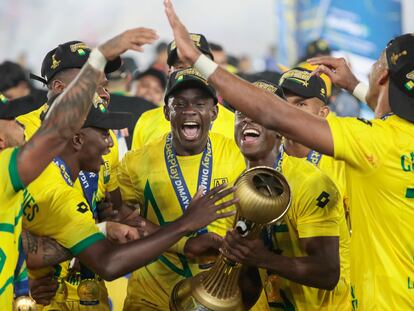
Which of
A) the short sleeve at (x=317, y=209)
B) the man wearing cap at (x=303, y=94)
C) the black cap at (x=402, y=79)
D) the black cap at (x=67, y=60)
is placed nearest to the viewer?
the black cap at (x=402, y=79)

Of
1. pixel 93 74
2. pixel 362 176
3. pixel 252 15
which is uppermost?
pixel 93 74

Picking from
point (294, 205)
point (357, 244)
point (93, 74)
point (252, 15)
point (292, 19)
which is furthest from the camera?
point (252, 15)

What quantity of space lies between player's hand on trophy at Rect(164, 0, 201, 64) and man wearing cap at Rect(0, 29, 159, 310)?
120mm

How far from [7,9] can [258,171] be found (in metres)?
13.9

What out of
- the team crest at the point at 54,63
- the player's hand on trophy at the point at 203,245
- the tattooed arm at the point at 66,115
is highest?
the tattooed arm at the point at 66,115

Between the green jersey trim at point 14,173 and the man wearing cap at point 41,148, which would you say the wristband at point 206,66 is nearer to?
the man wearing cap at point 41,148

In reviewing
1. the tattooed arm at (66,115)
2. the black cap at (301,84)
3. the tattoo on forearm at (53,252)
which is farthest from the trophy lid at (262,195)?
the black cap at (301,84)

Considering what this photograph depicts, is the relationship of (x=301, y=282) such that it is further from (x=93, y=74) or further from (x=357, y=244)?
(x=93, y=74)

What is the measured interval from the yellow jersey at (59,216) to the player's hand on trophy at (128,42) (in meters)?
1.06

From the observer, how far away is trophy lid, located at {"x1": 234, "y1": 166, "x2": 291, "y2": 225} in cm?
546

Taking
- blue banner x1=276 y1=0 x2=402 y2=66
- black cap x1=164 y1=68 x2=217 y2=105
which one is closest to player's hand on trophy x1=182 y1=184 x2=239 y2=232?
black cap x1=164 y1=68 x2=217 y2=105

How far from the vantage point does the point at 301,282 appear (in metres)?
6.11

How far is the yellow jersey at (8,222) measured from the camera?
494 centimetres

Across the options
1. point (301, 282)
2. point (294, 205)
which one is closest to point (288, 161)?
point (294, 205)
